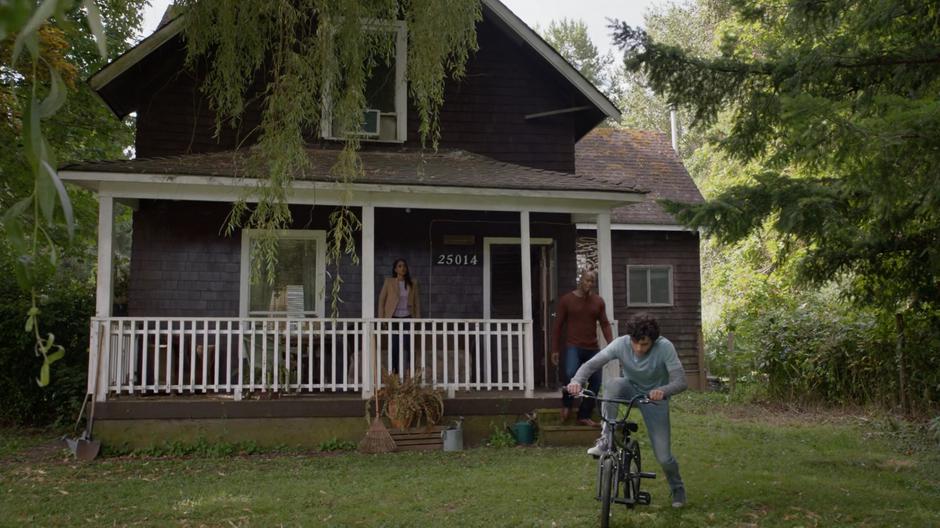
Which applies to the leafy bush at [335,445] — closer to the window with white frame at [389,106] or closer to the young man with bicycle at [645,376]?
the young man with bicycle at [645,376]

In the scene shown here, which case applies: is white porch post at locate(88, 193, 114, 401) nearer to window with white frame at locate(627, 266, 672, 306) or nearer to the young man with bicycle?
the young man with bicycle

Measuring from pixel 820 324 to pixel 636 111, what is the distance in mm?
33523

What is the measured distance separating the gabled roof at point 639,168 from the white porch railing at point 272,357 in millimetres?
6404

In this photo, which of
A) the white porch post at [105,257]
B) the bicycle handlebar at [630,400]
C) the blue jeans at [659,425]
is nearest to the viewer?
the bicycle handlebar at [630,400]

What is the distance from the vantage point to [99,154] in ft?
54.9

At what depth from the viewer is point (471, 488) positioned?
290 inches

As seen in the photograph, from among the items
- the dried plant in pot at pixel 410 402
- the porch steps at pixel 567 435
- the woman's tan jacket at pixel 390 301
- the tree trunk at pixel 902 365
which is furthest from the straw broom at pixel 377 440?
the tree trunk at pixel 902 365

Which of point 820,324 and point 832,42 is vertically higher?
point 832,42

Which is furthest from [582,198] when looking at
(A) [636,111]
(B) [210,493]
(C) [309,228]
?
(A) [636,111]

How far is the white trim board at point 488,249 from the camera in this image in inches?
486

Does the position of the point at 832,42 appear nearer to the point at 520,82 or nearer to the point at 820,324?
the point at 520,82

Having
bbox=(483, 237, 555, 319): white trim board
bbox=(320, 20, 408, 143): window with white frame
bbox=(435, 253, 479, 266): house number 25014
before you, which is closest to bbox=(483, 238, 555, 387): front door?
bbox=(483, 237, 555, 319): white trim board

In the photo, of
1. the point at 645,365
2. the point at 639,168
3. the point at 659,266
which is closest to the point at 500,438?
the point at 645,365

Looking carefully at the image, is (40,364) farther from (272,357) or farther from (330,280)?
(330,280)
